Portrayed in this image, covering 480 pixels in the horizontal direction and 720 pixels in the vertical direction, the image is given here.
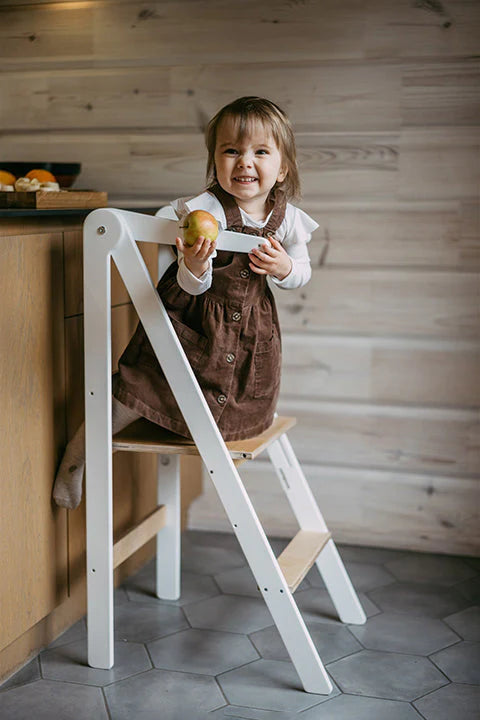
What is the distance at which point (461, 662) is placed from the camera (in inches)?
75.4

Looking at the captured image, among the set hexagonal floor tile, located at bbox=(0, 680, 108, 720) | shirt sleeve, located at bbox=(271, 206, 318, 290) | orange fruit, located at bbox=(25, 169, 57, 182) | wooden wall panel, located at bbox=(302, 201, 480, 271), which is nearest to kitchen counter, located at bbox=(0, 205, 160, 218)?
orange fruit, located at bbox=(25, 169, 57, 182)

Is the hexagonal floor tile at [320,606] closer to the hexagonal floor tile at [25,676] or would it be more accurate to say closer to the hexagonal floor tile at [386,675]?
the hexagonal floor tile at [386,675]

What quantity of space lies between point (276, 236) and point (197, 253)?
10.7 inches

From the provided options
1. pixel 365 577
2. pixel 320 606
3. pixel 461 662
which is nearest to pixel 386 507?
pixel 365 577

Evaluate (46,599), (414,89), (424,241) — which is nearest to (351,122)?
(414,89)

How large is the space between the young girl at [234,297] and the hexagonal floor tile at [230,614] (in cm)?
49

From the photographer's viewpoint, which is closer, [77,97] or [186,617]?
[186,617]

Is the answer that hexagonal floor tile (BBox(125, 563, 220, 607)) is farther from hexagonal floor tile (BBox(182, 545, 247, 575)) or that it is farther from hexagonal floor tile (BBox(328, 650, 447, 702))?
hexagonal floor tile (BBox(328, 650, 447, 702))

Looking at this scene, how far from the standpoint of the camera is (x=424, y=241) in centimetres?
246

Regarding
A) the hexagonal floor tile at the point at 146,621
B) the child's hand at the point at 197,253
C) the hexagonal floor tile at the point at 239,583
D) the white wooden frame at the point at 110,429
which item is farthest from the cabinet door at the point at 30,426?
the hexagonal floor tile at the point at 239,583

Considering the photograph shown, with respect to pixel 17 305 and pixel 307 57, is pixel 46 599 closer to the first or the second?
pixel 17 305

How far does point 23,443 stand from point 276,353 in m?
0.57

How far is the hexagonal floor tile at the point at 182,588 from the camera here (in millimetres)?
2214

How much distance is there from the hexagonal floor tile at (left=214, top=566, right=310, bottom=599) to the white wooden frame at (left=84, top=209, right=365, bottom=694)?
19.7 inches
